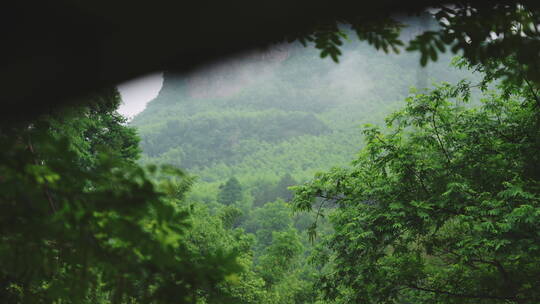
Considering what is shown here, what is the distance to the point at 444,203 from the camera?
6.12 metres

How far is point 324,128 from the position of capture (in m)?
129

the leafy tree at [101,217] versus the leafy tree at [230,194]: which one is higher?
the leafy tree at [230,194]

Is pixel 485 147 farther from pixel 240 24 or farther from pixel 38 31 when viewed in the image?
pixel 38 31

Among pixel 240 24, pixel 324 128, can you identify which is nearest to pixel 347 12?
pixel 240 24

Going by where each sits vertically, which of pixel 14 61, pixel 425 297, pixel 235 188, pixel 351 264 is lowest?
pixel 425 297

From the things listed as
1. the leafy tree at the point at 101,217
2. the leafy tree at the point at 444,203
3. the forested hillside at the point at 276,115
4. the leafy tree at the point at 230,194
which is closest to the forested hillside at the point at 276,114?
the forested hillside at the point at 276,115

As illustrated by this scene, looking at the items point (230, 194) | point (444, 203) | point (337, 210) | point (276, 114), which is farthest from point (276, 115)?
point (444, 203)

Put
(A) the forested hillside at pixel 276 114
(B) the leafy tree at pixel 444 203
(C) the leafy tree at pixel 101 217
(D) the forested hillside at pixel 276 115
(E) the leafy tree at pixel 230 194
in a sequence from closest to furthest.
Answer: (C) the leafy tree at pixel 101 217 < (B) the leafy tree at pixel 444 203 < (E) the leafy tree at pixel 230 194 < (D) the forested hillside at pixel 276 115 < (A) the forested hillside at pixel 276 114

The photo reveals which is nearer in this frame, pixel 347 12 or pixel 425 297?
pixel 347 12

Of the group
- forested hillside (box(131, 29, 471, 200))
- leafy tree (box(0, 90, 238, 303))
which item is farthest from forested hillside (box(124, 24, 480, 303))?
leafy tree (box(0, 90, 238, 303))

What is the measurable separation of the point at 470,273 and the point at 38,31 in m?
7.72

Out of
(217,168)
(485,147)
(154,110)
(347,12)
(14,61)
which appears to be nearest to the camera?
(14,61)

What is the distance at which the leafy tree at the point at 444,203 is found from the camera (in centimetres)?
566

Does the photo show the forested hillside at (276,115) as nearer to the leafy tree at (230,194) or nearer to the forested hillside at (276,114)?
the forested hillside at (276,114)
